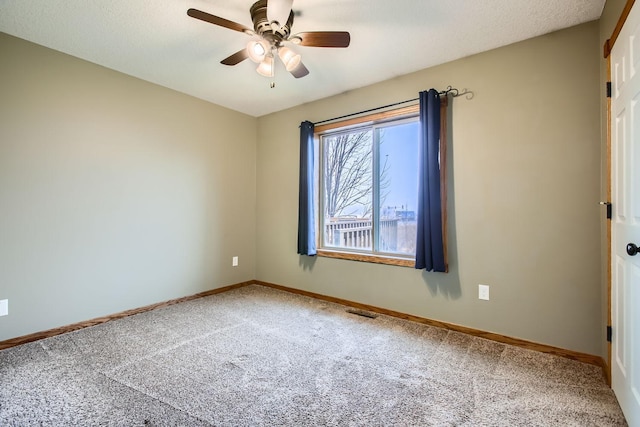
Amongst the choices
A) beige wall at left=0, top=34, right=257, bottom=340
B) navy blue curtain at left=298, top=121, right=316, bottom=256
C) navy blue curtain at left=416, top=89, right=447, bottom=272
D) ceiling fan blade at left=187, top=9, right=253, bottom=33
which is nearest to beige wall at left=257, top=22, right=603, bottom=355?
navy blue curtain at left=416, top=89, right=447, bottom=272

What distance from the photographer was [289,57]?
2.13 meters

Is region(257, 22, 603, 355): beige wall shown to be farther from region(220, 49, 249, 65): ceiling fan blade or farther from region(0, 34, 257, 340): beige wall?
region(0, 34, 257, 340): beige wall

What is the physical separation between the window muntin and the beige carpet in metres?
0.94

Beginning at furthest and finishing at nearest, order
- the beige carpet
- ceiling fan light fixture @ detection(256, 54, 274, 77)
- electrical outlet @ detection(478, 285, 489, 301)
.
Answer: electrical outlet @ detection(478, 285, 489, 301)
ceiling fan light fixture @ detection(256, 54, 274, 77)
the beige carpet

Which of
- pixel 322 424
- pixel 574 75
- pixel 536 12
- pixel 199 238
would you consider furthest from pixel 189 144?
pixel 574 75

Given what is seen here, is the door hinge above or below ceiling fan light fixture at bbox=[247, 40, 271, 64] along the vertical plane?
below

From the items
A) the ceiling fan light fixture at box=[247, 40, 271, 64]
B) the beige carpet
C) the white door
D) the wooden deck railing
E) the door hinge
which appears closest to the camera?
the white door

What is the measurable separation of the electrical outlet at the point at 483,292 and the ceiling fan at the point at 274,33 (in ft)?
7.08

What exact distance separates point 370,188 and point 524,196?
1.43 meters

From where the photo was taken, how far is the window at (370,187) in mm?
3035

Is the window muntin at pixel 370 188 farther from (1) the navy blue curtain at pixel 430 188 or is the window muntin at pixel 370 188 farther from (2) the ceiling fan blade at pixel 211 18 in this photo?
(2) the ceiling fan blade at pixel 211 18

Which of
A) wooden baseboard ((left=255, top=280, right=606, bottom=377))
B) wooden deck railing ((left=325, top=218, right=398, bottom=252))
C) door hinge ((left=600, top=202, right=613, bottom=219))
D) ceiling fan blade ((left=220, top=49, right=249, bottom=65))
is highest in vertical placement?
ceiling fan blade ((left=220, top=49, right=249, bottom=65))

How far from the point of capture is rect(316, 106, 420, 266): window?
3.04 metres

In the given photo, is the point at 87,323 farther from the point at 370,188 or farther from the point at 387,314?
the point at 370,188
